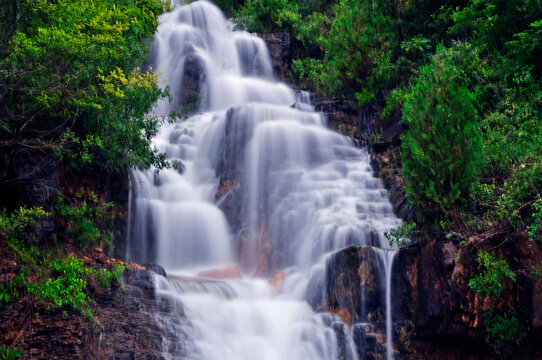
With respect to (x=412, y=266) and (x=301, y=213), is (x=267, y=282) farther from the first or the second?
(x=412, y=266)

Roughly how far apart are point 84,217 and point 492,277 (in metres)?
8.75

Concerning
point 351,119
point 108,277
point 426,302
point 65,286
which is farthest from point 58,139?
point 351,119

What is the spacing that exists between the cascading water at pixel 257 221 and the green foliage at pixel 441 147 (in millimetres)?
1742

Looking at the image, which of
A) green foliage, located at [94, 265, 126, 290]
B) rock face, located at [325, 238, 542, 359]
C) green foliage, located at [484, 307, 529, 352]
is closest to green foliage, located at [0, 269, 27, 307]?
green foliage, located at [94, 265, 126, 290]

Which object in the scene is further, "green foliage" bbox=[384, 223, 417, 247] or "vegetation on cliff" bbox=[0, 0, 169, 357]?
"green foliage" bbox=[384, 223, 417, 247]

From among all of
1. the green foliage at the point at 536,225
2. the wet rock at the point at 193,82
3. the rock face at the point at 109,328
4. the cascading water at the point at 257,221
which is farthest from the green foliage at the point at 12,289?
the wet rock at the point at 193,82

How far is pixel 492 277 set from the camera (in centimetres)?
809

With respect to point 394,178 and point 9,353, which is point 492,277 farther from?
point 9,353

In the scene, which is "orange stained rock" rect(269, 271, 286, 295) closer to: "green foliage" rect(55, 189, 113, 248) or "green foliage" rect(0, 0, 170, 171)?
"green foliage" rect(55, 189, 113, 248)

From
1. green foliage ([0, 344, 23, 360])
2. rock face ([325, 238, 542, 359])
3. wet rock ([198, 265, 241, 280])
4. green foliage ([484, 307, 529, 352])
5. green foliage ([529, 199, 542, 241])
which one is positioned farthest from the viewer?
wet rock ([198, 265, 241, 280])

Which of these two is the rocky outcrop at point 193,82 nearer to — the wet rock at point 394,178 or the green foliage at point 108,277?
the wet rock at point 394,178

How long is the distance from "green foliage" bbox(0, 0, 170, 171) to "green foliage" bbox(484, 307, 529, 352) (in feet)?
28.7

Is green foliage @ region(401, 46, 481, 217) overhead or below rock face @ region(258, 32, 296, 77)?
below

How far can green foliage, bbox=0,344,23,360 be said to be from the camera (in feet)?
22.9
